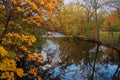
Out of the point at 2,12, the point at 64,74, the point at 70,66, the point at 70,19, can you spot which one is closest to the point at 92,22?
the point at 70,19

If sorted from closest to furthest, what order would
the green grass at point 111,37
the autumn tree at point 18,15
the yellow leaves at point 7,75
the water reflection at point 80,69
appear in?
1. the autumn tree at point 18,15
2. the yellow leaves at point 7,75
3. the water reflection at point 80,69
4. the green grass at point 111,37

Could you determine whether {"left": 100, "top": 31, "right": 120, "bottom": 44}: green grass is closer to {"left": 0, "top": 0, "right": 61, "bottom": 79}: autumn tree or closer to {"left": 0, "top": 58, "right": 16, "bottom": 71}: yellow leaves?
{"left": 0, "top": 0, "right": 61, "bottom": 79}: autumn tree

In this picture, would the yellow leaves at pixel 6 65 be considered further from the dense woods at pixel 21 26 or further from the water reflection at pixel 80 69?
the water reflection at pixel 80 69

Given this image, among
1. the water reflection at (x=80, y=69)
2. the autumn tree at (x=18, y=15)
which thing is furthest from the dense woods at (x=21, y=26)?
the water reflection at (x=80, y=69)

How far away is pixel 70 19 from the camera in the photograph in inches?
2756

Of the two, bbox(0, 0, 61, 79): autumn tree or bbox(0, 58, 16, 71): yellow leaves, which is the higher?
bbox(0, 0, 61, 79): autumn tree

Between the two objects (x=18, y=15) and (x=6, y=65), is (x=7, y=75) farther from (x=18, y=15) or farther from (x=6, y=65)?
(x=18, y=15)

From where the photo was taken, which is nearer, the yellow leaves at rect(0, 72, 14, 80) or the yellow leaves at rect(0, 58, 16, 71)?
the yellow leaves at rect(0, 58, 16, 71)

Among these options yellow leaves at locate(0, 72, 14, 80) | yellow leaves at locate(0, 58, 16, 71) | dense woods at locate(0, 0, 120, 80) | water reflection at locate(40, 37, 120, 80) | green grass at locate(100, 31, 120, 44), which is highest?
dense woods at locate(0, 0, 120, 80)

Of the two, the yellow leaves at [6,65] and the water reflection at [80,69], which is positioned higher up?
the yellow leaves at [6,65]

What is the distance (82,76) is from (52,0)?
430 inches

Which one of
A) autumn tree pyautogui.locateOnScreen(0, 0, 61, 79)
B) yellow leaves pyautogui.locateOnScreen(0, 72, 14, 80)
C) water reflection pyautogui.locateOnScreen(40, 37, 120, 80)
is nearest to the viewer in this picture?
autumn tree pyautogui.locateOnScreen(0, 0, 61, 79)

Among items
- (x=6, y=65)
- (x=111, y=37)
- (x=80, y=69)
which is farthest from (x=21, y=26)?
(x=111, y=37)

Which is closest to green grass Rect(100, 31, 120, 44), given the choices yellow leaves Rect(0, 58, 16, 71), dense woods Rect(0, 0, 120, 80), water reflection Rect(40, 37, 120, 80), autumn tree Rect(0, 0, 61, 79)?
water reflection Rect(40, 37, 120, 80)
